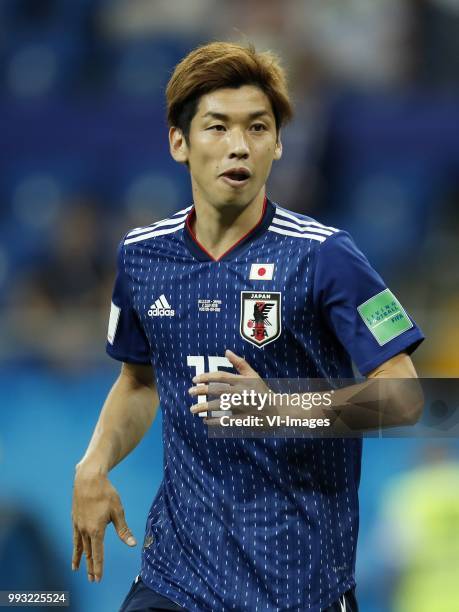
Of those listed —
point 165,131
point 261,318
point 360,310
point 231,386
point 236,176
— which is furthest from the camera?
Answer: point 165,131

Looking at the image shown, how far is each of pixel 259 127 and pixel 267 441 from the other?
90 centimetres

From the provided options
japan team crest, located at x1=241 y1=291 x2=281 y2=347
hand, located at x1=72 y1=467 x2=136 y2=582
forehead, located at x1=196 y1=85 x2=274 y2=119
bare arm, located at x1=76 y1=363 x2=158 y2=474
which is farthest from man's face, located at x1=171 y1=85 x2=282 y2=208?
hand, located at x1=72 y1=467 x2=136 y2=582

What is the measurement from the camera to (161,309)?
11.7ft

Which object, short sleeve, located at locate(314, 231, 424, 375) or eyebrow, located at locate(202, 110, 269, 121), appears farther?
eyebrow, located at locate(202, 110, 269, 121)

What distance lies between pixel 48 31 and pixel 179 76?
20.7 feet

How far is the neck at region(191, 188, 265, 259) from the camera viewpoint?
11.6 feet

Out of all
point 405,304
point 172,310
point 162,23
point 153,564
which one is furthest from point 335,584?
point 162,23

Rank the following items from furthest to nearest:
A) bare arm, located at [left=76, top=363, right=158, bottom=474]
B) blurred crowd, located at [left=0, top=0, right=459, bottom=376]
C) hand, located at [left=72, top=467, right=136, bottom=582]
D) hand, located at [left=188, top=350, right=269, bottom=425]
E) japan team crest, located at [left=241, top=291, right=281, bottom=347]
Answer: blurred crowd, located at [left=0, top=0, right=459, bottom=376], bare arm, located at [left=76, top=363, right=158, bottom=474], hand, located at [left=72, top=467, right=136, bottom=582], japan team crest, located at [left=241, top=291, right=281, bottom=347], hand, located at [left=188, top=350, right=269, bottom=425]

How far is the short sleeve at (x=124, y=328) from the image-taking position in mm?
3721

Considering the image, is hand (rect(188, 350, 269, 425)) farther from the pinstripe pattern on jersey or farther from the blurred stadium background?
the blurred stadium background

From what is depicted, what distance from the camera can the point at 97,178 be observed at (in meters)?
8.95

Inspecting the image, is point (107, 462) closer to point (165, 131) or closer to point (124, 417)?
point (124, 417)

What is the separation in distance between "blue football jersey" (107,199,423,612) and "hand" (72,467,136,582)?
140mm

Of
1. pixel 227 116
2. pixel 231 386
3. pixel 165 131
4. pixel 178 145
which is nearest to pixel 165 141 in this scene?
pixel 165 131
